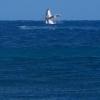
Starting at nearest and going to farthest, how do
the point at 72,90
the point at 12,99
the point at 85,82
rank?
1. the point at 12,99
2. the point at 72,90
3. the point at 85,82

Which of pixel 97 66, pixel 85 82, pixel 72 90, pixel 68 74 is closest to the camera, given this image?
pixel 72 90

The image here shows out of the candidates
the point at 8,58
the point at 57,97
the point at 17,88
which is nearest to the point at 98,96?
the point at 57,97

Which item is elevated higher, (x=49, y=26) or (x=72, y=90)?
(x=72, y=90)

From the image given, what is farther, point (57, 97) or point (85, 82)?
A: point (85, 82)

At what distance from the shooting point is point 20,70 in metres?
40.1

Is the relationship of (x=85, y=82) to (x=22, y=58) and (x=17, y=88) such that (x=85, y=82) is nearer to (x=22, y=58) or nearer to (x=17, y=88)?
(x=17, y=88)

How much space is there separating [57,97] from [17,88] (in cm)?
288

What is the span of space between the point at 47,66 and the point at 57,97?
1153 cm

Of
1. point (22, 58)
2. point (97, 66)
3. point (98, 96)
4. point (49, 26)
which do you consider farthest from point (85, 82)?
point (49, 26)

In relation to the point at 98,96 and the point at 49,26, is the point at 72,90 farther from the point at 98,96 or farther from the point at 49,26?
the point at 49,26

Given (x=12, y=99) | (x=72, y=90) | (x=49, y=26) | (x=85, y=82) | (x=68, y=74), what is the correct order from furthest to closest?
(x=49, y=26)
(x=68, y=74)
(x=85, y=82)
(x=72, y=90)
(x=12, y=99)

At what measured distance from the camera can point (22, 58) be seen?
48.8 metres

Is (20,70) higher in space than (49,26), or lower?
higher

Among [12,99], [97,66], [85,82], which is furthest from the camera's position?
[97,66]
